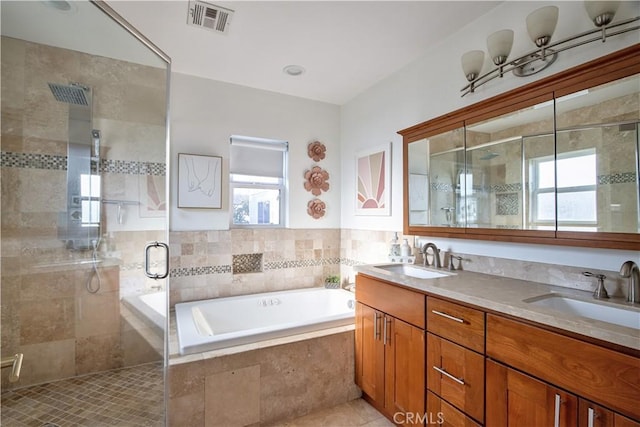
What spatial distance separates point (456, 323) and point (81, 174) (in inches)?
103

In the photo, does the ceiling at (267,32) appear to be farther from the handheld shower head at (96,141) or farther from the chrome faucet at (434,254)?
the chrome faucet at (434,254)

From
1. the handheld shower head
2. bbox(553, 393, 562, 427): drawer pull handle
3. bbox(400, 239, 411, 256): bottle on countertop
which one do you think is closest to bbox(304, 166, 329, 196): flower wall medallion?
bbox(400, 239, 411, 256): bottle on countertop

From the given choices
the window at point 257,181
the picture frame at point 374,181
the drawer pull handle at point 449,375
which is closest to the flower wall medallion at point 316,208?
the window at point 257,181

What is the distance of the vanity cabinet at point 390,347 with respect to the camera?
170 centimetres

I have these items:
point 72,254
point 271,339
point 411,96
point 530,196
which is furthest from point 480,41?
point 72,254

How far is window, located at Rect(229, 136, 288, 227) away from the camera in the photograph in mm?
3051

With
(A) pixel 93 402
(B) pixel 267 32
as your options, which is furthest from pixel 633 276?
(A) pixel 93 402

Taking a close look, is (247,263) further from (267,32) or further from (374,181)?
(267,32)

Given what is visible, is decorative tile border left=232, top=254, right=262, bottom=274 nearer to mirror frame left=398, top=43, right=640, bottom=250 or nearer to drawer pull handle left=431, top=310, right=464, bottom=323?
mirror frame left=398, top=43, right=640, bottom=250

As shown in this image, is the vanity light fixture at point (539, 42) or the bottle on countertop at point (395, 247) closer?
the vanity light fixture at point (539, 42)

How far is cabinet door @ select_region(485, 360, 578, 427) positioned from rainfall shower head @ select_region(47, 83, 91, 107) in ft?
9.74

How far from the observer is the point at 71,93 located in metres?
2.04

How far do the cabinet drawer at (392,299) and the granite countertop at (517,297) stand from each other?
0.05m

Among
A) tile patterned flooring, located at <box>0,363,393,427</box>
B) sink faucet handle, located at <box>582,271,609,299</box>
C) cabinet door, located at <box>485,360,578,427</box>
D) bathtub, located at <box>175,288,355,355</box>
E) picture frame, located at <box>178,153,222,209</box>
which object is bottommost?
tile patterned flooring, located at <box>0,363,393,427</box>
